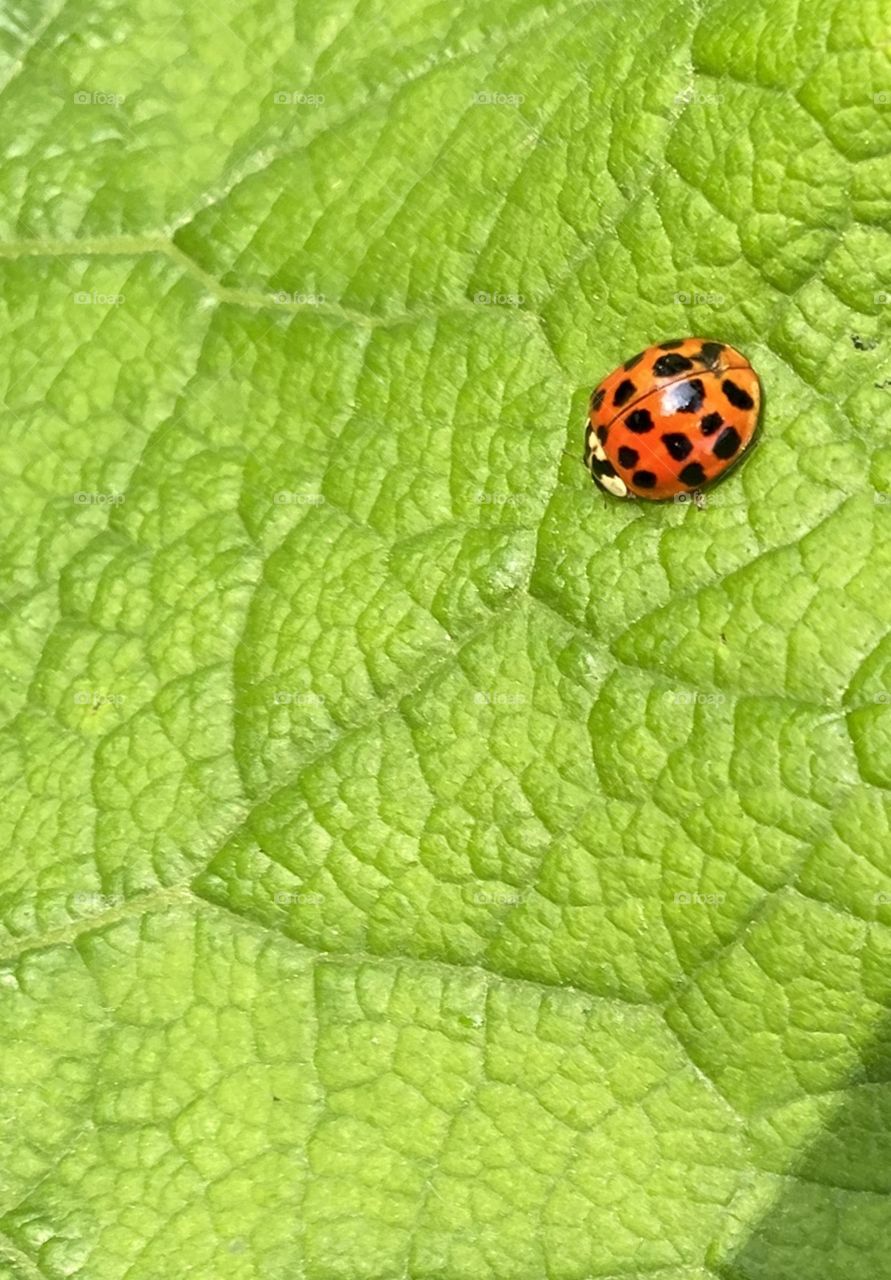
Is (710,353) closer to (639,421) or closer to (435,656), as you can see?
(639,421)

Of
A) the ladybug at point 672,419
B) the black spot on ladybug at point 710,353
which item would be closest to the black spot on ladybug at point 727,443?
the ladybug at point 672,419

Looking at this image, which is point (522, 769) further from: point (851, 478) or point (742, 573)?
point (851, 478)

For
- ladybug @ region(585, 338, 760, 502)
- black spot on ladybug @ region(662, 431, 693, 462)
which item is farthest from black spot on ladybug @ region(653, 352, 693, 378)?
black spot on ladybug @ region(662, 431, 693, 462)

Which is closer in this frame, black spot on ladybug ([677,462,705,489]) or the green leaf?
the green leaf

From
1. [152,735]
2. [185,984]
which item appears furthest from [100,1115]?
[152,735]

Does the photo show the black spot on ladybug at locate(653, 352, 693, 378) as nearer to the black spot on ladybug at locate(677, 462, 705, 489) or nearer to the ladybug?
the ladybug

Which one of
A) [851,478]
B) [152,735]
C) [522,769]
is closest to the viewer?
[851,478]
